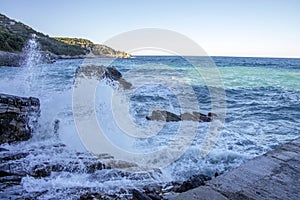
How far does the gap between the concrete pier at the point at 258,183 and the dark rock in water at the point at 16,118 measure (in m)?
4.93

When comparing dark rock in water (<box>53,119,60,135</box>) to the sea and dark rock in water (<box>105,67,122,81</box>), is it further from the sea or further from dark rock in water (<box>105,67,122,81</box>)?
dark rock in water (<box>105,67,122,81</box>)

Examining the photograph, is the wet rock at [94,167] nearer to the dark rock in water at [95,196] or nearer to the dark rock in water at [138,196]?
the dark rock in water at [95,196]

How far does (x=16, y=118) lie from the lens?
5.77 metres

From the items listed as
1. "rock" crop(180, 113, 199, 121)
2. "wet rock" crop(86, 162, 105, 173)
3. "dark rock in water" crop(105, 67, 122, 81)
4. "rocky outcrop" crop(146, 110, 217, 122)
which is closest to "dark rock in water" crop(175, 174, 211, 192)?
"wet rock" crop(86, 162, 105, 173)

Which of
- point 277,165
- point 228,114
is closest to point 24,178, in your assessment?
point 277,165

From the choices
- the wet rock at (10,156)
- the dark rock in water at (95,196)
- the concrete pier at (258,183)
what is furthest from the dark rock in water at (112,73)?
the concrete pier at (258,183)

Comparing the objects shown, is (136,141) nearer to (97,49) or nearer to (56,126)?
(56,126)

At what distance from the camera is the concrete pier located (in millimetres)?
1925

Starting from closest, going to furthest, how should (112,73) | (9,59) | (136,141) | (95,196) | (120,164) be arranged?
(95,196)
(120,164)
(136,141)
(112,73)
(9,59)

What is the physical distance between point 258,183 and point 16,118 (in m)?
5.55

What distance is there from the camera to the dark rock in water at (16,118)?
5.46 metres

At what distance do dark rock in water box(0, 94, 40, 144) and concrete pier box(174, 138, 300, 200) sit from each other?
4.93 m

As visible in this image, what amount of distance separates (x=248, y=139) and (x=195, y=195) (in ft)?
17.5

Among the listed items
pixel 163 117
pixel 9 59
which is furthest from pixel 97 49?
pixel 163 117
